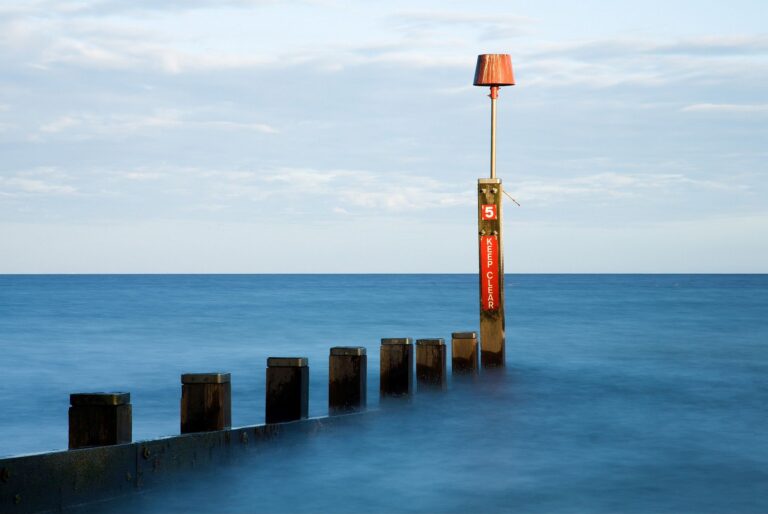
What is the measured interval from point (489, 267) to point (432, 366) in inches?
92.6

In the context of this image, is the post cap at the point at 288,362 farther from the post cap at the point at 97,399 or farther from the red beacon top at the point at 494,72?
the red beacon top at the point at 494,72

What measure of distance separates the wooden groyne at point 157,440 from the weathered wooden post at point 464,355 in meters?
3.59

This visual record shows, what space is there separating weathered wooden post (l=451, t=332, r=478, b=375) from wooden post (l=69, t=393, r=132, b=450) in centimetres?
783

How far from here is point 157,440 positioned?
270 inches

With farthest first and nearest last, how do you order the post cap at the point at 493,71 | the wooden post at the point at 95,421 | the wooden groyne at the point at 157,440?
1. the post cap at the point at 493,71
2. the wooden post at the point at 95,421
3. the wooden groyne at the point at 157,440

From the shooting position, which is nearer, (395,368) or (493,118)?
(395,368)

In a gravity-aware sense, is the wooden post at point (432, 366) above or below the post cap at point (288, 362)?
below

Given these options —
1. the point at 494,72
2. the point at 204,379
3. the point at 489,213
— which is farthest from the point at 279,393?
the point at 494,72

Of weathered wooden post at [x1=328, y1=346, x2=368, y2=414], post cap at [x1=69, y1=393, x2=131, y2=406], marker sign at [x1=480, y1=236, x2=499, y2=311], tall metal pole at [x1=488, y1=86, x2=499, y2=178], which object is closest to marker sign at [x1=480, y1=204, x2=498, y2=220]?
marker sign at [x1=480, y1=236, x2=499, y2=311]

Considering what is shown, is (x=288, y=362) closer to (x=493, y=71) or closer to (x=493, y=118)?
(x=493, y=118)

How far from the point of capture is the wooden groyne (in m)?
5.72

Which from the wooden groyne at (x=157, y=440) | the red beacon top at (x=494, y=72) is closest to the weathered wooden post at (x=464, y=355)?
the wooden groyne at (x=157, y=440)

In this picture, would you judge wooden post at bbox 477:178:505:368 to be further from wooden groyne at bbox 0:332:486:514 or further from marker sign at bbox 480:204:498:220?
wooden groyne at bbox 0:332:486:514

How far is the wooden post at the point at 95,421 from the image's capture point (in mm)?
6328
